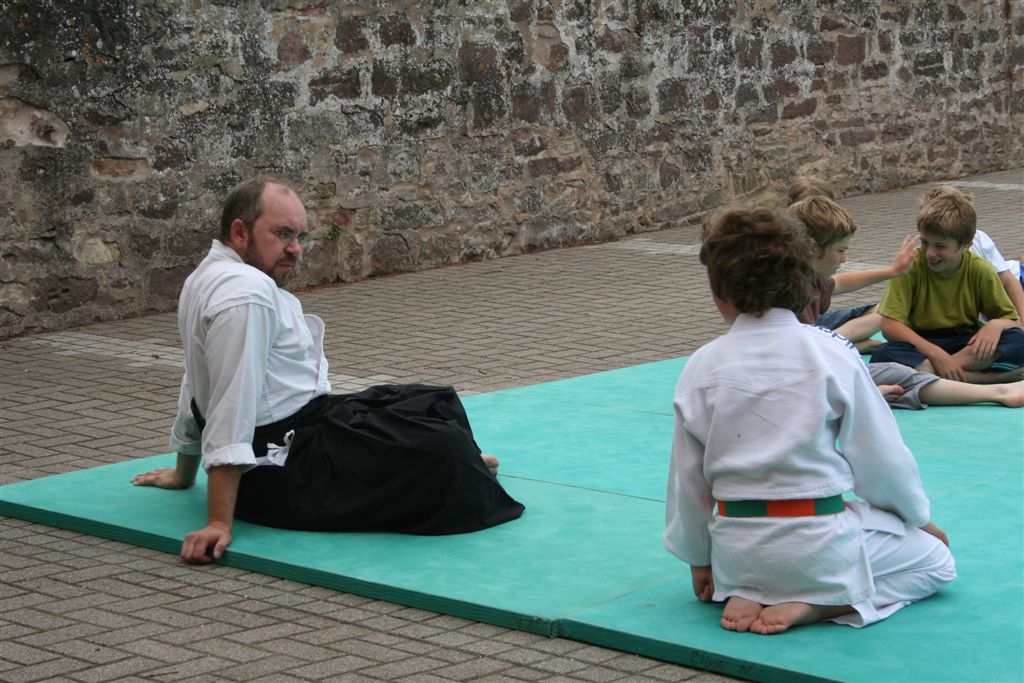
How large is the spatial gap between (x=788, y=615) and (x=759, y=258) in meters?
0.82

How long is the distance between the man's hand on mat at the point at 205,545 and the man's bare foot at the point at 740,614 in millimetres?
1503

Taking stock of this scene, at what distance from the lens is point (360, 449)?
14.5ft

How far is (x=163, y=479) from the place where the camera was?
4.99m

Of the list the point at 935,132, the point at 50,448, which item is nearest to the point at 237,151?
the point at 50,448

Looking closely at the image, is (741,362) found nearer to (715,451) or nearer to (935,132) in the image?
(715,451)

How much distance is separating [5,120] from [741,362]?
5847 mm

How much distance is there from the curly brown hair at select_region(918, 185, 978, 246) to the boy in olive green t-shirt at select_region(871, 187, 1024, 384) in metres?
0.01

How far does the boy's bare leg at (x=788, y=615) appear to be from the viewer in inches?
137

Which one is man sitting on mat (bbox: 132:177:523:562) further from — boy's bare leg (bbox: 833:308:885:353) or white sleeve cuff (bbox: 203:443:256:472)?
boy's bare leg (bbox: 833:308:885:353)

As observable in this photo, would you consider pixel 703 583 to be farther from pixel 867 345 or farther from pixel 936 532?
pixel 867 345

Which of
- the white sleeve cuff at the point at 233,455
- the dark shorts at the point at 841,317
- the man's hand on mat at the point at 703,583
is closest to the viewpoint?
the man's hand on mat at the point at 703,583

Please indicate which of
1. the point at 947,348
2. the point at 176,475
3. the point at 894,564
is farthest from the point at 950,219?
the point at 176,475

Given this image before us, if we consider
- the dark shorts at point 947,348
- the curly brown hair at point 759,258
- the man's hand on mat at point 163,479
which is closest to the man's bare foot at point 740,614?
the curly brown hair at point 759,258

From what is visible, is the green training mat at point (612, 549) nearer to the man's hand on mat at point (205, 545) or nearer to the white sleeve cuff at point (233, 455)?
the man's hand on mat at point (205, 545)
